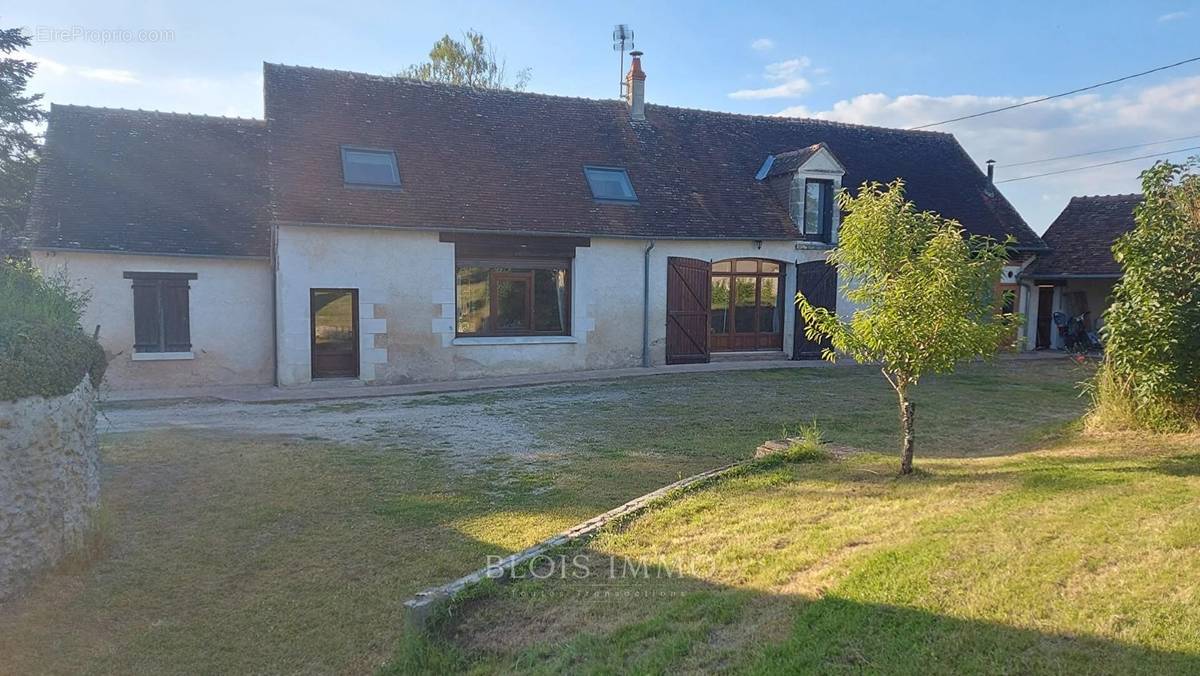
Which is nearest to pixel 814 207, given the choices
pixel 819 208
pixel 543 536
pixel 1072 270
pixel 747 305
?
pixel 819 208

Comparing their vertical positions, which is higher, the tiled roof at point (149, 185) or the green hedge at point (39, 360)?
the tiled roof at point (149, 185)

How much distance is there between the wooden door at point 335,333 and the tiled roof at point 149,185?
1.41 metres

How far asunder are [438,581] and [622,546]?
1170 millimetres

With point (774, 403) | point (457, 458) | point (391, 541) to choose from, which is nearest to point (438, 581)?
point (391, 541)

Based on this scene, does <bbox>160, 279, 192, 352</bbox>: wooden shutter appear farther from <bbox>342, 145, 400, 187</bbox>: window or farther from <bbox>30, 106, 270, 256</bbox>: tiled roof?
<bbox>342, 145, 400, 187</bbox>: window

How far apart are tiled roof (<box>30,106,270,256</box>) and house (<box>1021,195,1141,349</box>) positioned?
19024mm

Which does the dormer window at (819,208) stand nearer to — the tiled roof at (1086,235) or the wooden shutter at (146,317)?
the tiled roof at (1086,235)

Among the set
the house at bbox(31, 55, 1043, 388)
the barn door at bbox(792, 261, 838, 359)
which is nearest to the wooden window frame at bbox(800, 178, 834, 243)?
the house at bbox(31, 55, 1043, 388)

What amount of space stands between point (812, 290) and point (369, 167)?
994 centimetres

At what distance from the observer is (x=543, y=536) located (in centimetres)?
532

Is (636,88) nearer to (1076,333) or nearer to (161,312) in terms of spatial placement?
(161,312)

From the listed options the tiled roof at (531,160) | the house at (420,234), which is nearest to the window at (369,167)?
the house at (420,234)

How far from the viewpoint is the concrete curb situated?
4.00 m

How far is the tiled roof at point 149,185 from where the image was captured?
12555 millimetres
